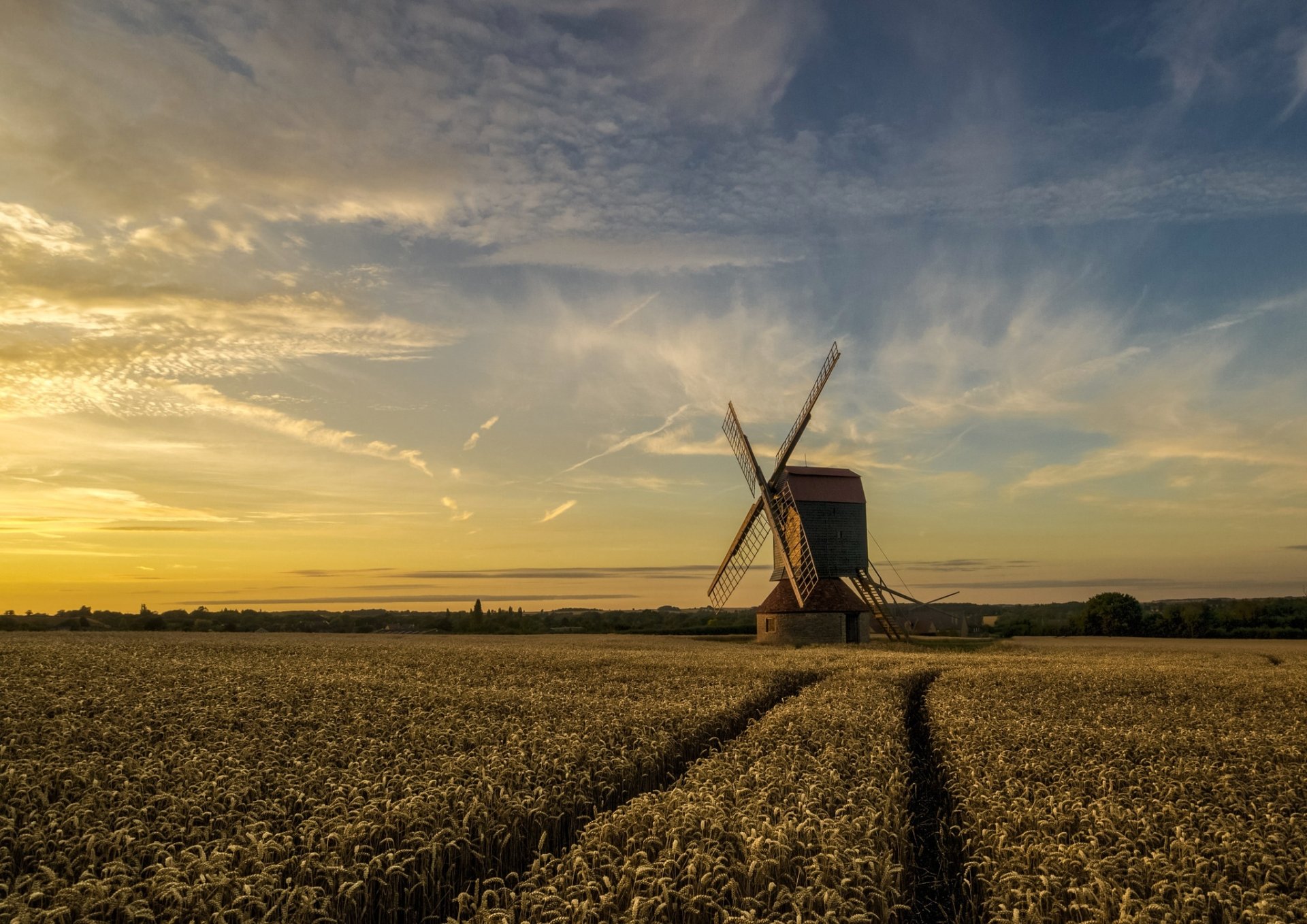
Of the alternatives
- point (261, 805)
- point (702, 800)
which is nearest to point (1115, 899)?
point (702, 800)

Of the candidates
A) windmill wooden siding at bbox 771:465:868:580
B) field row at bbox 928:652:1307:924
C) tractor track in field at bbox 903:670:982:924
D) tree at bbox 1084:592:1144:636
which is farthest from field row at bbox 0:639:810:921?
tree at bbox 1084:592:1144:636

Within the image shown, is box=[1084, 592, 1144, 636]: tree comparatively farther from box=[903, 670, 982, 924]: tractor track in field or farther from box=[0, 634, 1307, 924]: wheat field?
box=[903, 670, 982, 924]: tractor track in field

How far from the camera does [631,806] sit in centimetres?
927

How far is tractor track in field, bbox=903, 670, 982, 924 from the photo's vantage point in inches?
318

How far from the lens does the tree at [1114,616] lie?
2958 inches

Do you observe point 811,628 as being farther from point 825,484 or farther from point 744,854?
point 744,854

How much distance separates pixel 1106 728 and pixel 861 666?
14420 millimetres

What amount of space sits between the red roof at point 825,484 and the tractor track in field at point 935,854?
39.5 meters

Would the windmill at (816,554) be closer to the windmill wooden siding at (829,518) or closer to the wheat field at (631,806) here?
the windmill wooden siding at (829,518)

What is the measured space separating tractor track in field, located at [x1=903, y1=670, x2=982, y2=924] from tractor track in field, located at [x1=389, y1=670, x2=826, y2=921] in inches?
135

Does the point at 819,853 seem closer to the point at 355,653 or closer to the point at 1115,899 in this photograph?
the point at 1115,899

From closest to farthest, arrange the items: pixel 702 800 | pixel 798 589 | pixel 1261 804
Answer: pixel 702 800
pixel 1261 804
pixel 798 589

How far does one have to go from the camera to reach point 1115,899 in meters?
6.70

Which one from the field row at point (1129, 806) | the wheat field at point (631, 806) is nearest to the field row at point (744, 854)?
the wheat field at point (631, 806)
